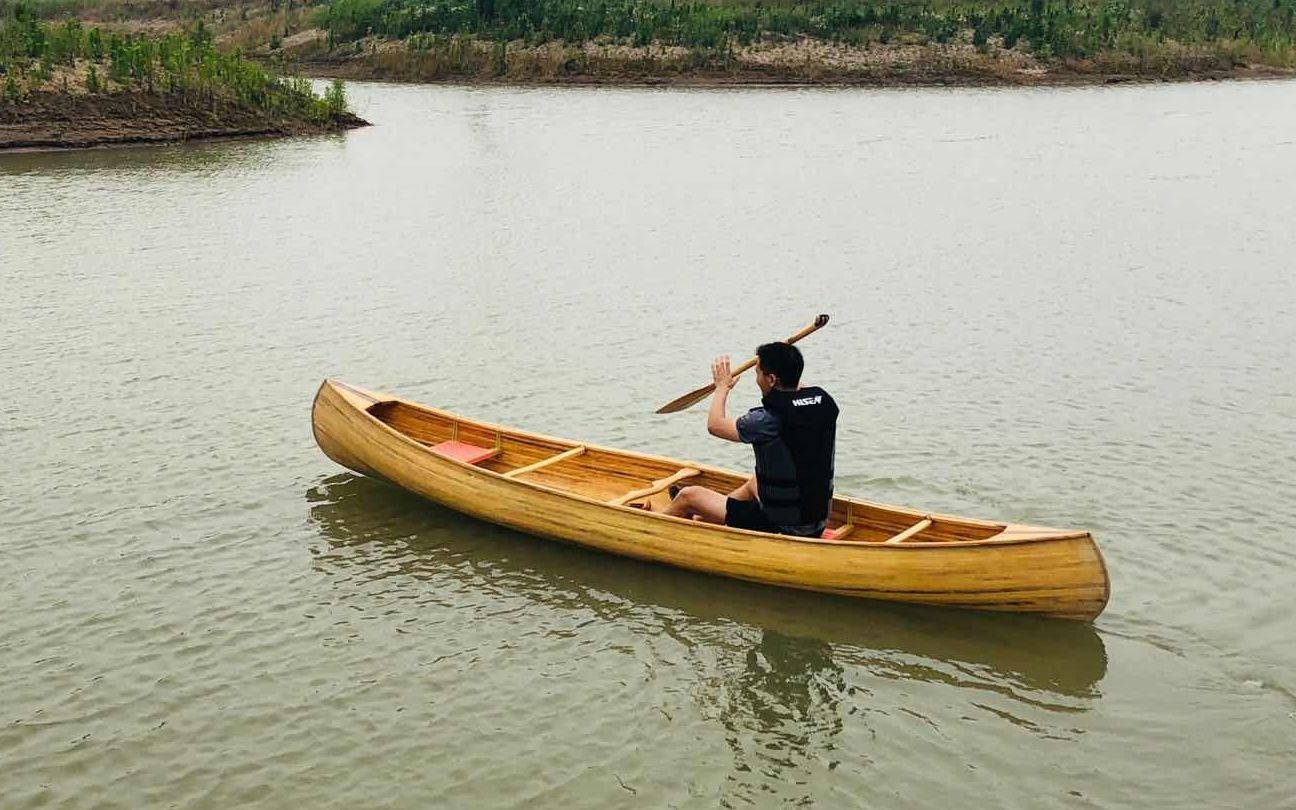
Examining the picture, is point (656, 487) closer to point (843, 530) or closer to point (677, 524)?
point (677, 524)

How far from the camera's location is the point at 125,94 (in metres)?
32.2

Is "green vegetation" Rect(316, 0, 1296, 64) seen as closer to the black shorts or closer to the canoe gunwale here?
the canoe gunwale

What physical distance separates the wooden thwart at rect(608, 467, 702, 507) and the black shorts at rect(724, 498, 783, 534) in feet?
2.71

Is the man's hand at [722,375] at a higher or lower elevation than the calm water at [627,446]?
higher

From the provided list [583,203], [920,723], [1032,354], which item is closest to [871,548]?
[920,723]

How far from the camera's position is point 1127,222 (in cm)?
2311

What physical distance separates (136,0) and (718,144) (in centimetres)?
4621

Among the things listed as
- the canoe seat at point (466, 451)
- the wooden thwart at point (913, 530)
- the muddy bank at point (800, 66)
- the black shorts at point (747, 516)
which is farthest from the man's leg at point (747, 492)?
the muddy bank at point (800, 66)

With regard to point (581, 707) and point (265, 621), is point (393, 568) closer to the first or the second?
point (265, 621)

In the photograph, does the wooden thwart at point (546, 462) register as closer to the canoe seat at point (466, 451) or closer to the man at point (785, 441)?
the canoe seat at point (466, 451)

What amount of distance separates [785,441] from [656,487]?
1.56 metres

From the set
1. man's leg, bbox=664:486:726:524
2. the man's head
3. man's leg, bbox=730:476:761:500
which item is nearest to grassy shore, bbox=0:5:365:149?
man's leg, bbox=664:486:726:524

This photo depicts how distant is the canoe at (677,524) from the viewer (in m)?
8.62

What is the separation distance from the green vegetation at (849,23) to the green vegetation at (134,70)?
60.2 ft
